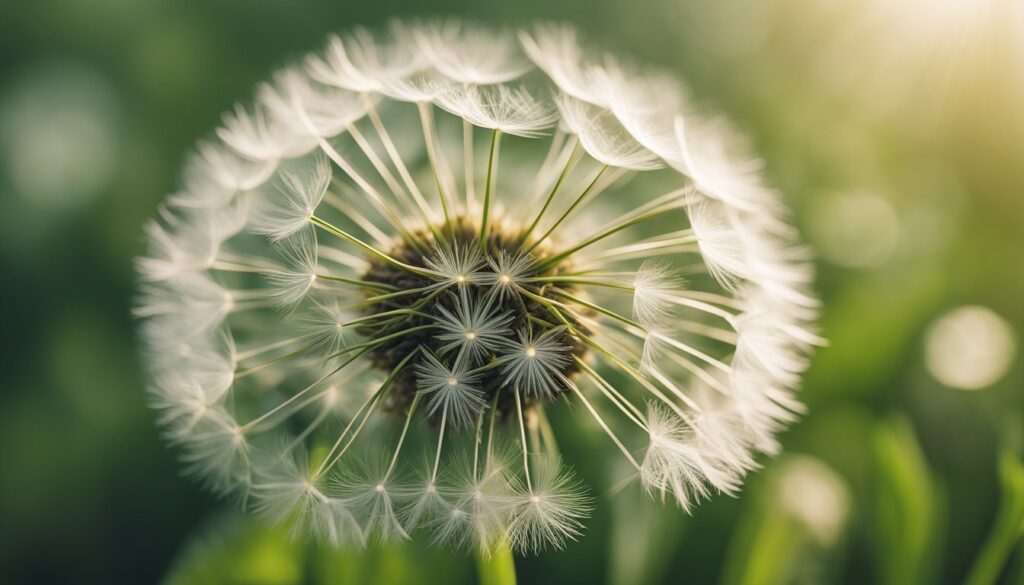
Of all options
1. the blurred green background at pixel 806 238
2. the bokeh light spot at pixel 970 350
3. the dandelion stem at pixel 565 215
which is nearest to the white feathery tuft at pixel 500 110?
the dandelion stem at pixel 565 215

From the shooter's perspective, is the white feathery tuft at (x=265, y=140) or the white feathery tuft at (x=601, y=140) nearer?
the white feathery tuft at (x=601, y=140)

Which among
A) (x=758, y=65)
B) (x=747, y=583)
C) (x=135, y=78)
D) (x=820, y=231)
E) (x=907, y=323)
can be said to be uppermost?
(x=758, y=65)

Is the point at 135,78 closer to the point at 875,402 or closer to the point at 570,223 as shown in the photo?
the point at 570,223

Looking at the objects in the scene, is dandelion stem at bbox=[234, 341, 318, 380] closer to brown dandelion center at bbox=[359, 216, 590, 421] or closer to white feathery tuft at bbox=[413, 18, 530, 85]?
brown dandelion center at bbox=[359, 216, 590, 421]

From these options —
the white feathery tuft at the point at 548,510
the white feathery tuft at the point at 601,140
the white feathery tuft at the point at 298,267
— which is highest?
the white feathery tuft at the point at 601,140

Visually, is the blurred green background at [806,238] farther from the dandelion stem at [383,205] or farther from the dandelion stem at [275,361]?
the dandelion stem at [383,205]

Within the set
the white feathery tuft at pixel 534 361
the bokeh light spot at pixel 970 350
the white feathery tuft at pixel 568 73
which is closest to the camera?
the white feathery tuft at pixel 534 361

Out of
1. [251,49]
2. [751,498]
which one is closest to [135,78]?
[251,49]

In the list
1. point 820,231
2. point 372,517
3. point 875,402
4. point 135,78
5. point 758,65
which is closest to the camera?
point 372,517
